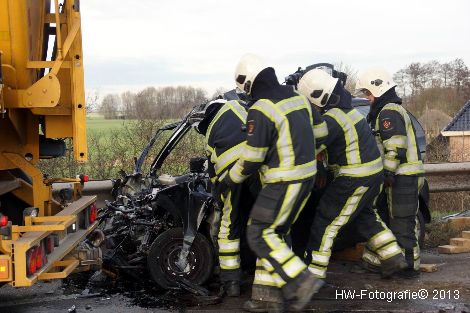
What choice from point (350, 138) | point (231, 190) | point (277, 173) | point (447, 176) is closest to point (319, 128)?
point (350, 138)

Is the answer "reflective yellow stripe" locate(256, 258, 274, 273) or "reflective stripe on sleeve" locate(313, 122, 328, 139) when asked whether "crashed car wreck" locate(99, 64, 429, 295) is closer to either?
"reflective stripe on sleeve" locate(313, 122, 328, 139)

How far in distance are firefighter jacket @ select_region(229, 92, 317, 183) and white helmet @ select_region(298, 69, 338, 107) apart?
695 mm

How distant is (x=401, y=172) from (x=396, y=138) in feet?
1.12

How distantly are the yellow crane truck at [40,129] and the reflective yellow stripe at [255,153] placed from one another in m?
1.28

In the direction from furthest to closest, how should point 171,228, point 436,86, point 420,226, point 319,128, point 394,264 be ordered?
point 436,86 < point 420,226 < point 171,228 < point 394,264 < point 319,128

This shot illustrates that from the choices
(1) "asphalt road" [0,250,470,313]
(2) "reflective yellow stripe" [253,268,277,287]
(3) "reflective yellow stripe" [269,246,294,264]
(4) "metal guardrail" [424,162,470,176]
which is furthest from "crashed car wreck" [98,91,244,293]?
(4) "metal guardrail" [424,162,470,176]

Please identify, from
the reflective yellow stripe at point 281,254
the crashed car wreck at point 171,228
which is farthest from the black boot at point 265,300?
the crashed car wreck at point 171,228

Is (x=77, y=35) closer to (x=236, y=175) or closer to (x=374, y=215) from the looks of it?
(x=236, y=175)

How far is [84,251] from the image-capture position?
16.9 feet

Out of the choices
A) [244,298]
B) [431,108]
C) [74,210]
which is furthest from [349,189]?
[431,108]

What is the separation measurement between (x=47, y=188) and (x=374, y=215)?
300 centimetres

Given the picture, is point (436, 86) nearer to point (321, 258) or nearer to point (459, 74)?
point (459, 74)

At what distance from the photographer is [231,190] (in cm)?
541

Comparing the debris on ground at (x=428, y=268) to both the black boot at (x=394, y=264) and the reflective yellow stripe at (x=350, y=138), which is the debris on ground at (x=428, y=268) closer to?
the black boot at (x=394, y=264)
